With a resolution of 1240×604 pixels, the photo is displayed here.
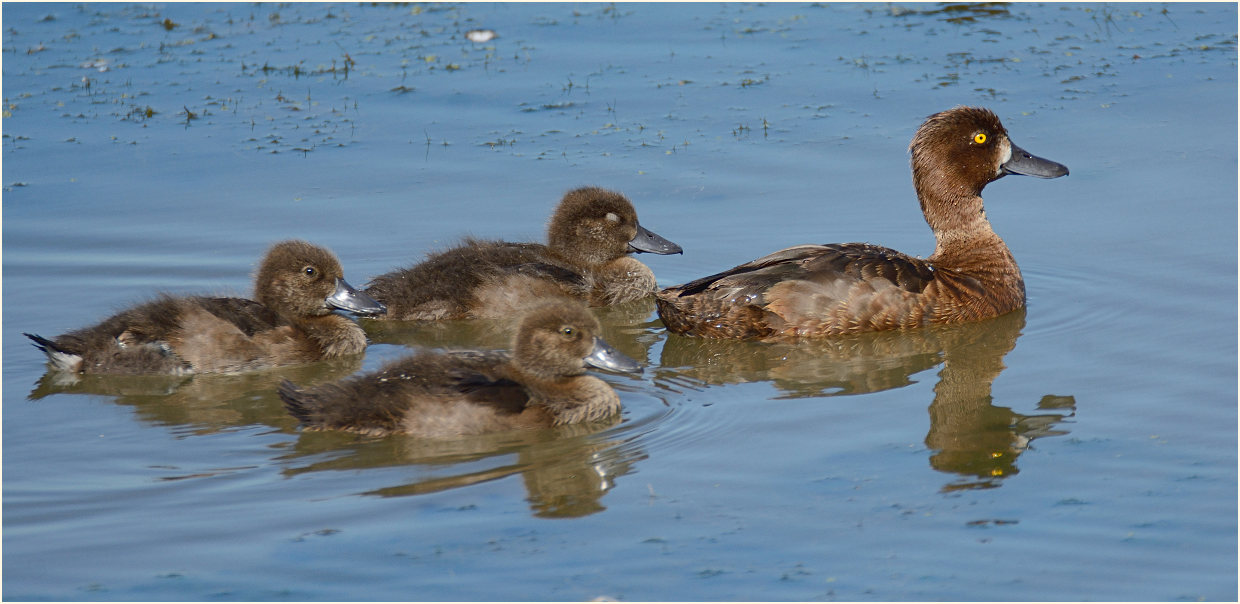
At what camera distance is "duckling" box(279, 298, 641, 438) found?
21.8ft

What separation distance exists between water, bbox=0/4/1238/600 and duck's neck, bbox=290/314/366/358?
0.43 feet

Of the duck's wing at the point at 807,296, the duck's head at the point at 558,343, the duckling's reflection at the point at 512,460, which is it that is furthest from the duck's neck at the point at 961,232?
the duckling's reflection at the point at 512,460

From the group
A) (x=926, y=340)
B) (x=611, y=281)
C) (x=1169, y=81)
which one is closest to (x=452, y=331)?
(x=611, y=281)

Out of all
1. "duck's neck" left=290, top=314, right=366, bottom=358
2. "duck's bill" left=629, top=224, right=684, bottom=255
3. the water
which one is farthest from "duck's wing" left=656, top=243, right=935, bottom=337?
"duck's neck" left=290, top=314, right=366, bottom=358

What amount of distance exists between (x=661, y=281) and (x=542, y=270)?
43.0 inches

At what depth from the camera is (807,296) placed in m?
8.38

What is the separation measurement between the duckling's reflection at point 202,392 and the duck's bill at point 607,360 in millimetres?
1466

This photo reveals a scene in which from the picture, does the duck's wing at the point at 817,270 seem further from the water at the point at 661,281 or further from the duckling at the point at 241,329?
the duckling at the point at 241,329

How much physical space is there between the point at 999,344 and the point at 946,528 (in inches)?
116

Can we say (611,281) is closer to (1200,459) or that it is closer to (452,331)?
(452,331)

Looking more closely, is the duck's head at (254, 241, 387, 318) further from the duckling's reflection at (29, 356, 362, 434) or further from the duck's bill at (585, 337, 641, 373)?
the duck's bill at (585, 337, 641, 373)

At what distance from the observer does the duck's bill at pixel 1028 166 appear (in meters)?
9.32

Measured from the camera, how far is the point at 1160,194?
33.9 feet

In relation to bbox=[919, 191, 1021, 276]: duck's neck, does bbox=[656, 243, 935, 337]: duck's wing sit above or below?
below
